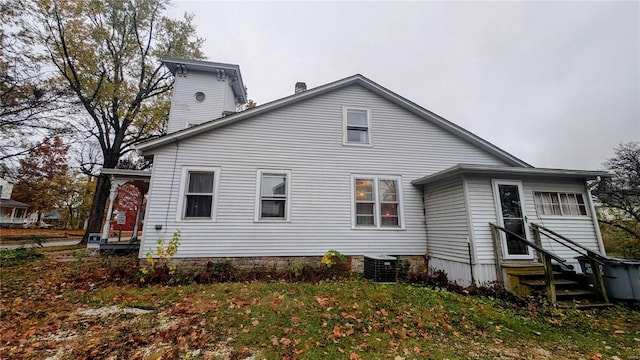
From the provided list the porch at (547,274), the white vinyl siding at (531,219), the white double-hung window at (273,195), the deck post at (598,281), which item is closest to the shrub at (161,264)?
the white double-hung window at (273,195)

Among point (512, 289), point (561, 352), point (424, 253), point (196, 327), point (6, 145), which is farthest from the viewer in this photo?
point (6, 145)

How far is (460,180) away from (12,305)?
10583 millimetres

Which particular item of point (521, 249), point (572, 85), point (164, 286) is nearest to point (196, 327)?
point (164, 286)

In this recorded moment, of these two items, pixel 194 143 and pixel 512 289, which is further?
pixel 194 143

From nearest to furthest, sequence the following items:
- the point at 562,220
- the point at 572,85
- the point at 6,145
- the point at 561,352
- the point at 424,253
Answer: the point at 561,352 → the point at 562,220 → the point at 424,253 → the point at 6,145 → the point at 572,85

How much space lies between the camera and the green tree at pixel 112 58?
1261 centimetres

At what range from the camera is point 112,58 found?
14.3 metres

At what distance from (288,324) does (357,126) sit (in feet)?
22.6

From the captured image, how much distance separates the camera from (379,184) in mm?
8570

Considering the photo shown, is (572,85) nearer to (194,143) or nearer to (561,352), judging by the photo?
(561,352)

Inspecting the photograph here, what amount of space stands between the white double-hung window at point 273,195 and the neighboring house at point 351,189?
33mm

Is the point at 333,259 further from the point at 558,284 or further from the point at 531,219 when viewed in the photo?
the point at 531,219

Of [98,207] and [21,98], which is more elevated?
[21,98]

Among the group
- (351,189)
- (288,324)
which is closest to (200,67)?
(351,189)
